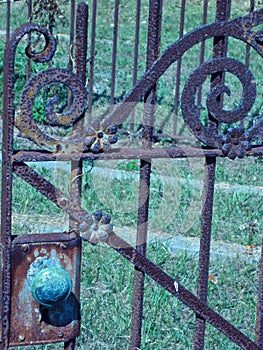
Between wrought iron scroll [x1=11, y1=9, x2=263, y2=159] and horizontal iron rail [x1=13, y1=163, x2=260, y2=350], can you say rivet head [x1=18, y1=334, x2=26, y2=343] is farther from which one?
wrought iron scroll [x1=11, y1=9, x2=263, y2=159]

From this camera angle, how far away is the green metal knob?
1439mm

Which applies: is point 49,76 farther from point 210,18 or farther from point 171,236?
point 210,18

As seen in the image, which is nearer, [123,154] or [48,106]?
[48,106]

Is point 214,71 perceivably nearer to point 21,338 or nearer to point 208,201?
point 208,201

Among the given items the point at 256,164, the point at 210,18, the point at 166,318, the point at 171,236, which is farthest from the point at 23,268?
the point at 210,18

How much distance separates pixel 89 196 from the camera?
3.98 m

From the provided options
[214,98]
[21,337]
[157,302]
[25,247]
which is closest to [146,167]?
[214,98]

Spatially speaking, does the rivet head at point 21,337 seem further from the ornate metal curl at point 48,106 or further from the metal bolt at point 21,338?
the ornate metal curl at point 48,106

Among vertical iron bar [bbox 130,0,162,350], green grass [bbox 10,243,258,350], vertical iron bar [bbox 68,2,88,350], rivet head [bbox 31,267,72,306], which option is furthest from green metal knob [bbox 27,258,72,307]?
green grass [bbox 10,243,258,350]

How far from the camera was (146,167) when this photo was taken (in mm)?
1608

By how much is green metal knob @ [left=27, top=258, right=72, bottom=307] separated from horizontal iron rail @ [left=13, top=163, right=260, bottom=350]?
0.39ft

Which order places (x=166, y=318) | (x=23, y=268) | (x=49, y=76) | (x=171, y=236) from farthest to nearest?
(x=171, y=236) < (x=166, y=318) < (x=23, y=268) < (x=49, y=76)

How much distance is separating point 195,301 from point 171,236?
5.92 ft

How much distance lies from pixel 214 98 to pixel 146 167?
0.72ft
